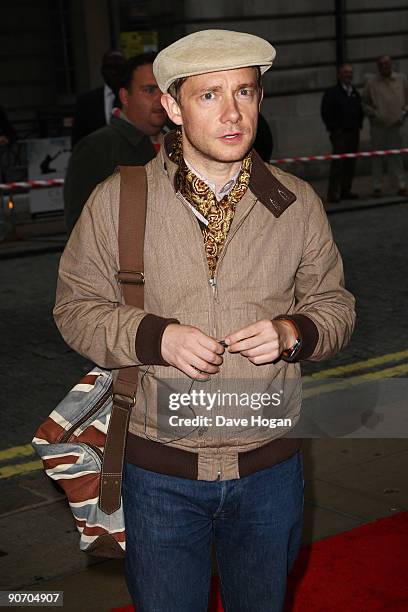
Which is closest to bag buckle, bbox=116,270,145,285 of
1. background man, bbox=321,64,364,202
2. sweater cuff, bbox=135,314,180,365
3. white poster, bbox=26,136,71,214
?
sweater cuff, bbox=135,314,180,365

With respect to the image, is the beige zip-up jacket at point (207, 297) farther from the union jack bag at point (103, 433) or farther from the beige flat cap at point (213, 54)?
the beige flat cap at point (213, 54)

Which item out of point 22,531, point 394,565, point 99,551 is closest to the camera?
point 99,551

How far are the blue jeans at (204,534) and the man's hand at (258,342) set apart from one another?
1.13 feet

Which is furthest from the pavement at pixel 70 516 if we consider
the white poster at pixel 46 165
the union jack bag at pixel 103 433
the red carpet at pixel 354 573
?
the white poster at pixel 46 165

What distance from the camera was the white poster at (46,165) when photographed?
15.4 metres

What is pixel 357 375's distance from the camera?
7402mm

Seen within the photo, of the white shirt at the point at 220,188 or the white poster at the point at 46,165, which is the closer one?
the white shirt at the point at 220,188

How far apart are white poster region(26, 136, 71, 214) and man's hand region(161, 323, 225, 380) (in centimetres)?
1299

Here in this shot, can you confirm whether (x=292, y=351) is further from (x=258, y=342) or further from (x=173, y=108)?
(x=173, y=108)

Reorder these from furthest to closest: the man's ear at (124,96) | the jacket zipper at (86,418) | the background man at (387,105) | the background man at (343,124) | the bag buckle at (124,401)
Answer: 1. the background man at (387,105)
2. the background man at (343,124)
3. the man's ear at (124,96)
4. the jacket zipper at (86,418)
5. the bag buckle at (124,401)

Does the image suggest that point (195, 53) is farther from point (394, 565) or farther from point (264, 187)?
point (394, 565)

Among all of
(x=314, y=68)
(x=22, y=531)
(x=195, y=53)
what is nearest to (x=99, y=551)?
(x=195, y=53)

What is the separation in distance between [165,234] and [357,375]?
15.7ft

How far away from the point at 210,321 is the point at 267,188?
36 cm
